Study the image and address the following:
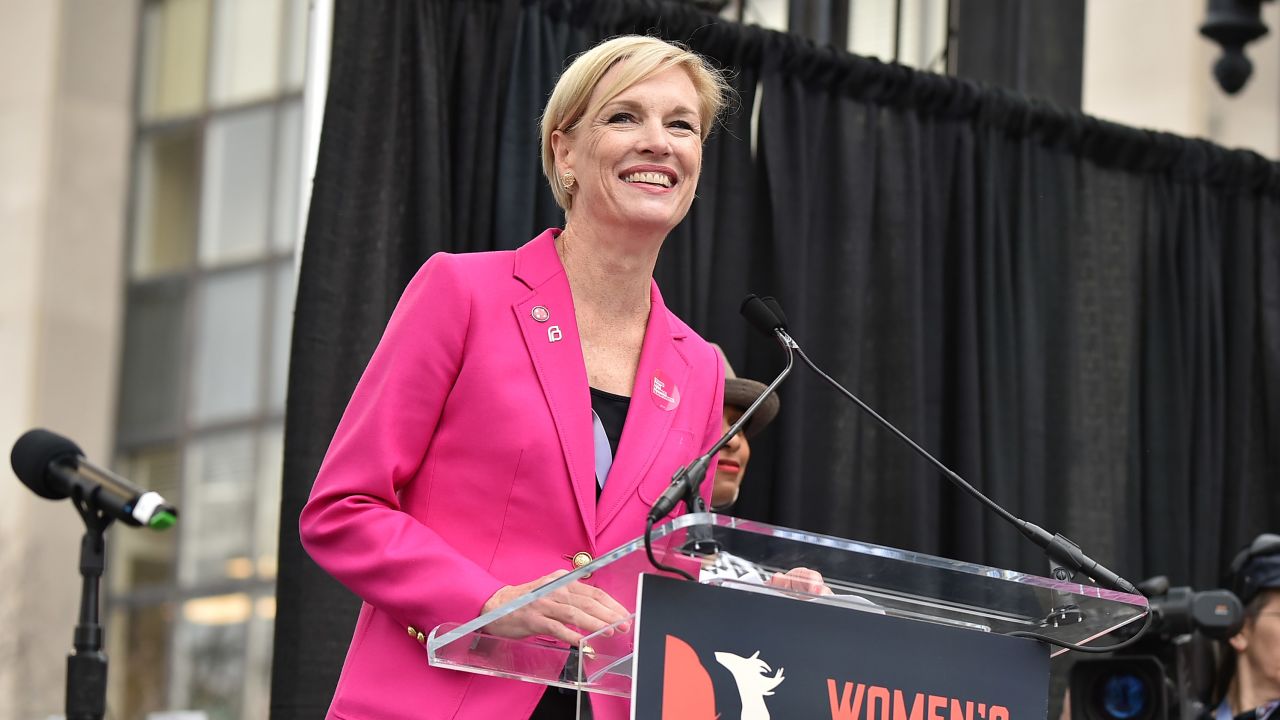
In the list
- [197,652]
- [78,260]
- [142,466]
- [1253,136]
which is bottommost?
[197,652]

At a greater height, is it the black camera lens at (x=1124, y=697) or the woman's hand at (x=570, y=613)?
the woman's hand at (x=570, y=613)

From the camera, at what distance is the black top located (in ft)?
6.31

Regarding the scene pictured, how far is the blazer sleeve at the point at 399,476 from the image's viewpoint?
1.72 m

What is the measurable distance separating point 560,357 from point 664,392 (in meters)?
0.14

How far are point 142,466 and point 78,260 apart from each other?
5.19 ft

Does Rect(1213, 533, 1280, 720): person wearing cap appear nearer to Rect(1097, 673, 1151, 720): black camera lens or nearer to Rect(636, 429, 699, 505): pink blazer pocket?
Rect(1097, 673, 1151, 720): black camera lens

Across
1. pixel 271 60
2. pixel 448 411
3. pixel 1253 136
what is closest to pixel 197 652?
pixel 271 60

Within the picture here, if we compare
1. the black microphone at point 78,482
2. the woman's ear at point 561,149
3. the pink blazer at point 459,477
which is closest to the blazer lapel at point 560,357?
the pink blazer at point 459,477

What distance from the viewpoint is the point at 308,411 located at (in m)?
3.26

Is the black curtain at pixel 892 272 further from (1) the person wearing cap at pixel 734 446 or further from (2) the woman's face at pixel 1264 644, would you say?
(2) the woman's face at pixel 1264 644

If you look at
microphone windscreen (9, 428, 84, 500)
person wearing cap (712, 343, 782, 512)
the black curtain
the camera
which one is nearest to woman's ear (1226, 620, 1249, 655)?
the camera

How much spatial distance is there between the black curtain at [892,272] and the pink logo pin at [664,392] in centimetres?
142

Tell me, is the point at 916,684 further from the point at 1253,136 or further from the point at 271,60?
the point at 271,60

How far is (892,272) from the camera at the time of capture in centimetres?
407
